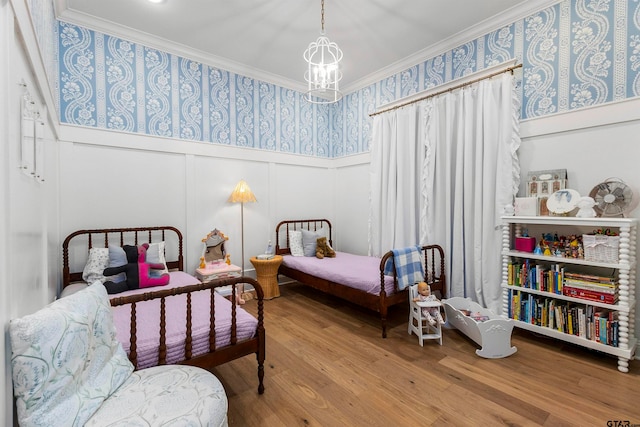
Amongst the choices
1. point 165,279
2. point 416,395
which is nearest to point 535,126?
point 416,395

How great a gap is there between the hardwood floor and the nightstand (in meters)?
1.07

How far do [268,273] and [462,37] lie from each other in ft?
11.8

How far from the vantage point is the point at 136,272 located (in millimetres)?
2629

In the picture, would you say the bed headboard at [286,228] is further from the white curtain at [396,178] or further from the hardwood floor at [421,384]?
the hardwood floor at [421,384]

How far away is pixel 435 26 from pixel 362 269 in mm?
2730

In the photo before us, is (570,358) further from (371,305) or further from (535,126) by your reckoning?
(535,126)

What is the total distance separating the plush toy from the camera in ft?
8.40

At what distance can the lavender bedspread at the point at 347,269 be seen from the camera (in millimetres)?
2873

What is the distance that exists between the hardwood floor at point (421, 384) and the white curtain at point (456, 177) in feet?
2.54

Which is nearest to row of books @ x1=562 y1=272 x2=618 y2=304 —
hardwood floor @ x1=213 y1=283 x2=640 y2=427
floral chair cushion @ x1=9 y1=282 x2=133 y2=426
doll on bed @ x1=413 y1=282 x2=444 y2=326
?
hardwood floor @ x1=213 y1=283 x2=640 y2=427

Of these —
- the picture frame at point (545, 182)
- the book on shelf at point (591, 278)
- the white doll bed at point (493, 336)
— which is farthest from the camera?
the picture frame at point (545, 182)

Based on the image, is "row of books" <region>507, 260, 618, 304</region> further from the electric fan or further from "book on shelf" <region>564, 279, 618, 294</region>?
the electric fan

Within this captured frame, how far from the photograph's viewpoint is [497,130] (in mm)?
2922

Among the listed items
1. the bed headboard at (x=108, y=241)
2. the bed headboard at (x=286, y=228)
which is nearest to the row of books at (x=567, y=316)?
the bed headboard at (x=286, y=228)
